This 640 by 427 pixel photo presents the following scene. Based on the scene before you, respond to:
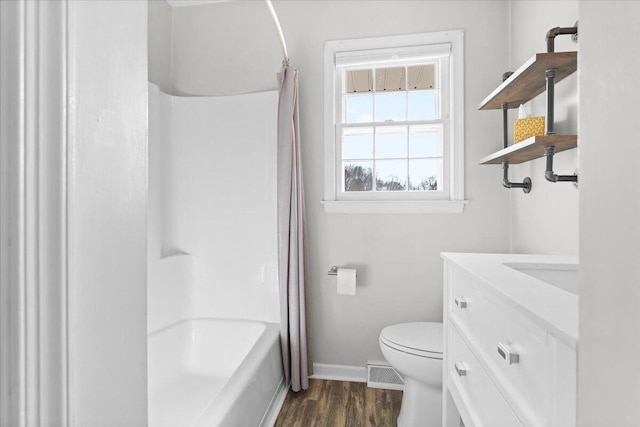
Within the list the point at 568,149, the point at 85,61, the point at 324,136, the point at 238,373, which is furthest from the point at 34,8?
the point at 324,136

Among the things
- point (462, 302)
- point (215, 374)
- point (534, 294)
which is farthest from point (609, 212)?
point (215, 374)

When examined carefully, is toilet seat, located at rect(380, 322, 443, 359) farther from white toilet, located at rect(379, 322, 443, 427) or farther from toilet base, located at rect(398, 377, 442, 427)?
toilet base, located at rect(398, 377, 442, 427)

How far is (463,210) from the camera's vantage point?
2268mm

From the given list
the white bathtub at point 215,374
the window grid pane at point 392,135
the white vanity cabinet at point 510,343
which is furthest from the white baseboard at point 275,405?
the window grid pane at point 392,135

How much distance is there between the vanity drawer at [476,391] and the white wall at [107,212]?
0.82 m

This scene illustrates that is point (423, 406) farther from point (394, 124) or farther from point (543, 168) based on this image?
point (394, 124)

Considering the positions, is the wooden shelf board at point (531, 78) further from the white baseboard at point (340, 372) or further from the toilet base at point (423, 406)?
the white baseboard at point (340, 372)

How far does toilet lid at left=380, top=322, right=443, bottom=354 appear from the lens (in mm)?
1728

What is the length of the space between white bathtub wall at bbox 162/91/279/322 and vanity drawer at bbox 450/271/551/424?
151 centimetres

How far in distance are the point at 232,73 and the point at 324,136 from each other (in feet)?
2.53

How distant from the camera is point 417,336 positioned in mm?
1862

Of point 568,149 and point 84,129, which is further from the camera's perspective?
point 568,149

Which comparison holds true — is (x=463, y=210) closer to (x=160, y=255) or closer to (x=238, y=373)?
(x=238, y=373)

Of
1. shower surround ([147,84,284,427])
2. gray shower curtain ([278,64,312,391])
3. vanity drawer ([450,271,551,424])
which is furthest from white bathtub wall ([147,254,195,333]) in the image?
vanity drawer ([450,271,551,424])
